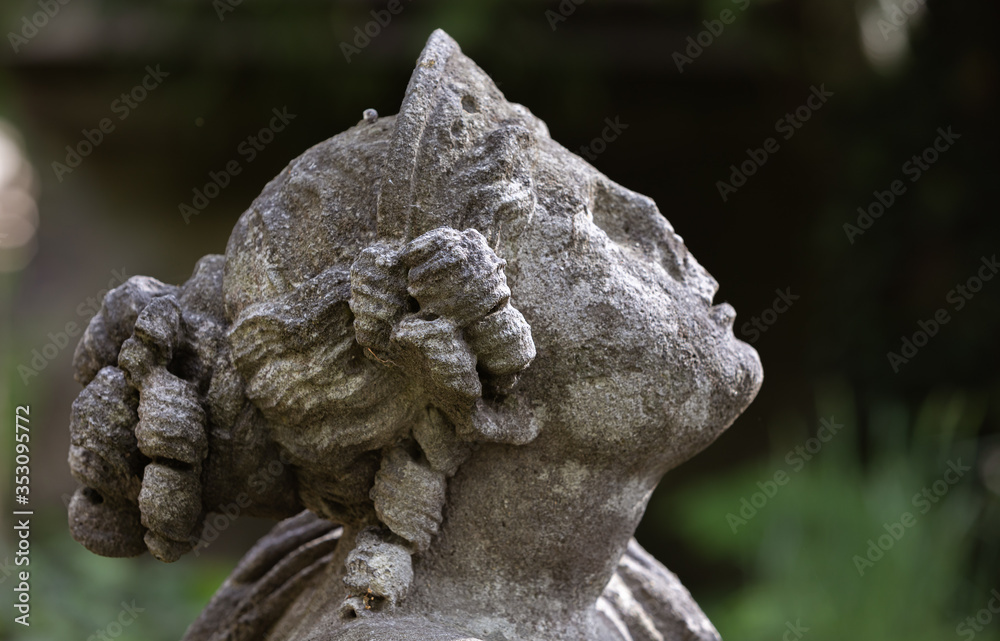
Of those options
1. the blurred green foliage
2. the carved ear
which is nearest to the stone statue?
the carved ear

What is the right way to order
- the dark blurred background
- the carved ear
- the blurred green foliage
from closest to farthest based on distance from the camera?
the carved ear, the blurred green foliage, the dark blurred background

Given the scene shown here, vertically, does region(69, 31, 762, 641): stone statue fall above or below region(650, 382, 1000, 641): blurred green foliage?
below

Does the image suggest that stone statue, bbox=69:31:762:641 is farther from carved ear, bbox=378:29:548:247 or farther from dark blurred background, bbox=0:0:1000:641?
dark blurred background, bbox=0:0:1000:641

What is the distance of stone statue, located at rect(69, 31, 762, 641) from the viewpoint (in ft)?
5.08

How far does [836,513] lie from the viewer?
416 cm

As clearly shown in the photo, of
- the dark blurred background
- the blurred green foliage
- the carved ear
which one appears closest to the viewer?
the carved ear

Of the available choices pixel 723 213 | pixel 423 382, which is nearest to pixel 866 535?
pixel 723 213

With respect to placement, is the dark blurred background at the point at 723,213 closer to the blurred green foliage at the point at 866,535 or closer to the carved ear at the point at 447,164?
the blurred green foliage at the point at 866,535

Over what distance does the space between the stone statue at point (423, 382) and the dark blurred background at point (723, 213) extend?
2488 mm

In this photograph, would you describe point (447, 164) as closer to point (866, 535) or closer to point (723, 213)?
point (866, 535)

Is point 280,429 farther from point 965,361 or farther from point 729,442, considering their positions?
point 729,442

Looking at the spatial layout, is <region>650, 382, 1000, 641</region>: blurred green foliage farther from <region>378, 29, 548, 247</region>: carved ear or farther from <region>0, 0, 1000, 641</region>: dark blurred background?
<region>378, 29, 548, 247</region>: carved ear

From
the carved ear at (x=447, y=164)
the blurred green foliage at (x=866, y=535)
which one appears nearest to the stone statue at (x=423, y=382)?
the carved ear at (x=447, y=164)

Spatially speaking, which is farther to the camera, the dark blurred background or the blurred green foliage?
the dark blurred background
